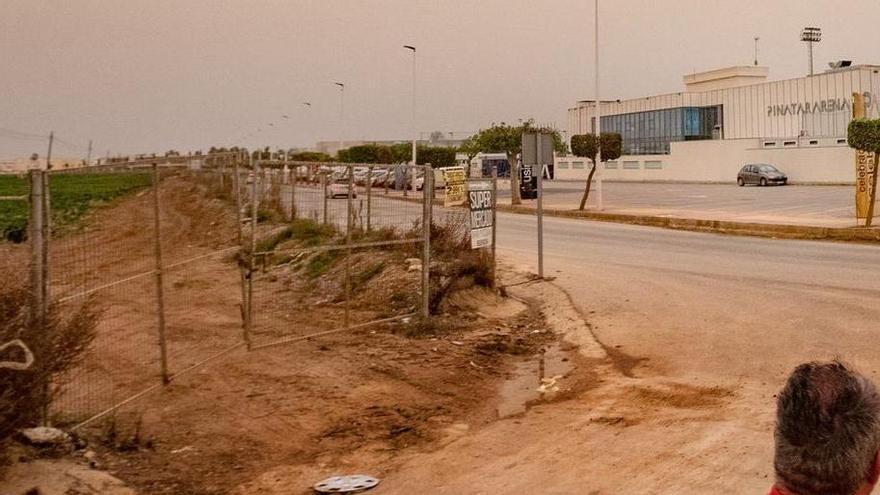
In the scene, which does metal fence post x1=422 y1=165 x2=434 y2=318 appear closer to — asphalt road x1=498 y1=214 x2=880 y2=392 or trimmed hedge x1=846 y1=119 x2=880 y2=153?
asphalt road x1=498 y1=214 x2=880 y2=392

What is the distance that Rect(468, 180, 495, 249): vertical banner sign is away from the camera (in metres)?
12.0

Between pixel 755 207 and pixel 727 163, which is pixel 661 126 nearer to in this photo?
pixel 727 163

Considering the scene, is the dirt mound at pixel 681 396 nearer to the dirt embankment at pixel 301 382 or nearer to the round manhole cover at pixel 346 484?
the dirt embankment at pixel 301 382

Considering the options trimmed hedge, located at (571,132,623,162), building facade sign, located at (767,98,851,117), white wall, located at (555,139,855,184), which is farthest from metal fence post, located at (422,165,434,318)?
building facade sign, located at (767,98,851,117)

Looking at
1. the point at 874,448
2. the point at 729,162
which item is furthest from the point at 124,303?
the point at 729,162

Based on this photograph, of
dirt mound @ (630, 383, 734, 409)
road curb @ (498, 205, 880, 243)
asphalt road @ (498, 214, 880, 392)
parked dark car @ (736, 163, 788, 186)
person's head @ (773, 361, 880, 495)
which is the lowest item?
dirt mound @ (630, 383, 734, 409)

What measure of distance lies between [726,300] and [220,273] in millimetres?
7536

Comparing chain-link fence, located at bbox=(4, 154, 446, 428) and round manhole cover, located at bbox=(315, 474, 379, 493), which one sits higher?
chain-link fence, located at bbox=(4, 154, 446, 428)

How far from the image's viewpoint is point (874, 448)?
179cm

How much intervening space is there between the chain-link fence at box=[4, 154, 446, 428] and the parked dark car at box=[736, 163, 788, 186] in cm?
3936

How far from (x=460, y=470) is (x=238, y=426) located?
2.02m

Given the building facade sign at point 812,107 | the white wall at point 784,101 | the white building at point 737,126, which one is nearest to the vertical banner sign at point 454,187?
the white building at point 737,126

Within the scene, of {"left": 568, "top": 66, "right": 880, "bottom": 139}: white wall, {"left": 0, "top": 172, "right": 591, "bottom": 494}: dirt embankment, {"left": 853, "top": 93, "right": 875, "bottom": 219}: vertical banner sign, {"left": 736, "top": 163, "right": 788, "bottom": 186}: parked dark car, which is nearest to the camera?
{"left": 0, "top": 172, "right": 591, "bottom": 494}: dirt embankment

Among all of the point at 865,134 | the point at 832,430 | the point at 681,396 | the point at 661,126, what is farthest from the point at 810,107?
the point at 832,430
